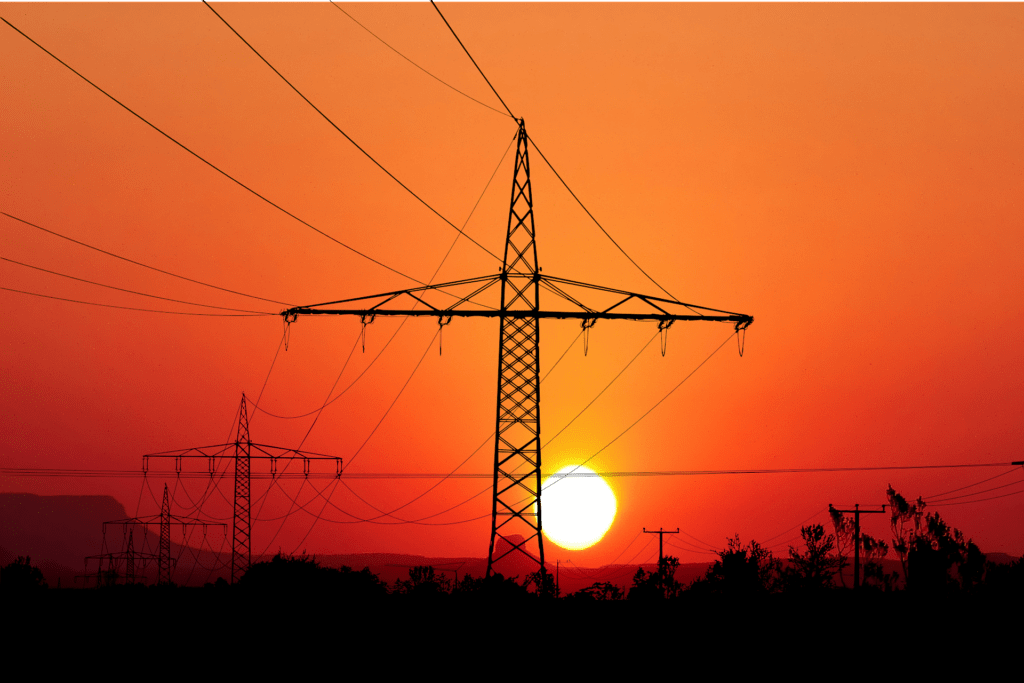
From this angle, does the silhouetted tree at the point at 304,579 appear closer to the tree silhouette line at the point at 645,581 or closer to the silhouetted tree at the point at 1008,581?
the tree silhouette line at the point at 645,581

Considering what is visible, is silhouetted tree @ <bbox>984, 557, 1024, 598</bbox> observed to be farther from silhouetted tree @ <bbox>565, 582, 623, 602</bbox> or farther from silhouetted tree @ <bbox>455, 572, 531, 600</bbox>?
silhouetted tree @ <bbox>455, 572, 531, 600</bbox>

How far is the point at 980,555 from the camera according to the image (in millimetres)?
135125

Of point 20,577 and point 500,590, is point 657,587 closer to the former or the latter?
point 500,590

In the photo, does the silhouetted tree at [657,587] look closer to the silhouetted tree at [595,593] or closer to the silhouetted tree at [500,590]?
the silhouetted tree at [595,593]

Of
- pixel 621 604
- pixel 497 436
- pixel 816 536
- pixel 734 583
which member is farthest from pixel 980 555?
pixel 497 436

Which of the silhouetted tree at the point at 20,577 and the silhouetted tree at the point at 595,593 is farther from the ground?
the silhouetted tree at the point at 595,593

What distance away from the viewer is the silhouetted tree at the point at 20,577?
6129 centimetres

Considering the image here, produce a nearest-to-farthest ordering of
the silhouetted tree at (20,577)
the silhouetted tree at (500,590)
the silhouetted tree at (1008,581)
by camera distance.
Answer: the silhouetted tree at (500,590), the silhouetted tree at (20,577), the silhouetted tree at (1008,581)

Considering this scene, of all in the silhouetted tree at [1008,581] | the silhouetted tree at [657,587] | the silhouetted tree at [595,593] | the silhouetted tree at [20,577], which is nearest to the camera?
the silhouetted tree at [595,593]

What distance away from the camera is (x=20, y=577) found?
67.4 metres


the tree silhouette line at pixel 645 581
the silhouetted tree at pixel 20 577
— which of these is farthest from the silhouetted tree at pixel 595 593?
the silhouetted tree at pixel 20 577

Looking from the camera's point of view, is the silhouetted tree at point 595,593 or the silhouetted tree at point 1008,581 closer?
the silhouetted tree at point 595,593

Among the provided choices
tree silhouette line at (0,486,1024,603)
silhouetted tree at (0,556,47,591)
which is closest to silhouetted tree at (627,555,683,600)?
tree silhouette line at (0,486,1024,603)

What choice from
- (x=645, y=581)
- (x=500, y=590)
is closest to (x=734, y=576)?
(x=645, y=581)
